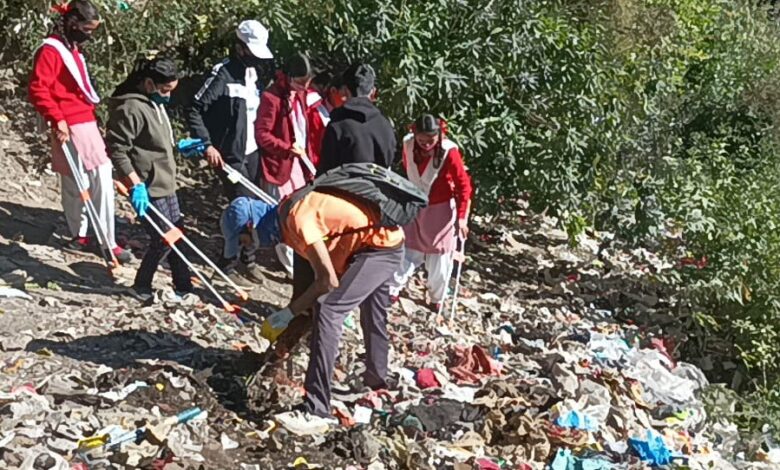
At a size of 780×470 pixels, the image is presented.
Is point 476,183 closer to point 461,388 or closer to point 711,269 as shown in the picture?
point 711,269

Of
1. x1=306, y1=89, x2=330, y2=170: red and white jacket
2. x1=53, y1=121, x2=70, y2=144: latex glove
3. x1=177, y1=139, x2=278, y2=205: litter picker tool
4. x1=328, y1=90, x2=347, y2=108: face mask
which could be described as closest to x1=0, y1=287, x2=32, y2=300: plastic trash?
x1=53, y1=121, x2=70, y2=144: latex glove

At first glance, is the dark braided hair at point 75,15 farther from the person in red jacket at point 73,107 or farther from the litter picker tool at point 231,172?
the litter picker tool at point 231,172

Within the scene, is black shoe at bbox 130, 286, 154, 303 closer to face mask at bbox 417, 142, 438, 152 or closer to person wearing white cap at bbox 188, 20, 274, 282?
person wearing white cap at bbox 188, 20, 274, 282

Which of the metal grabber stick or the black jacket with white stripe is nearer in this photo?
the metal grabber stick

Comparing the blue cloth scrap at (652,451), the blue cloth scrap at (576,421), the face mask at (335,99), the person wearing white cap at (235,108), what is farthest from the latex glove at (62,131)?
the blue cloth scrap at (652,451)

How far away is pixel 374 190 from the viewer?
19.4 ft

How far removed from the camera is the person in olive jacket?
23.2 feet

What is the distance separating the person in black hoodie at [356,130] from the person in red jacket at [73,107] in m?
1.90

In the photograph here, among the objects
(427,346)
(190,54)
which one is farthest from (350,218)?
(190,54)

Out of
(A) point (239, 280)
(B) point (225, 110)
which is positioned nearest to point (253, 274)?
(A) point (239, 280)

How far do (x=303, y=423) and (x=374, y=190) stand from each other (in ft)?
4.36

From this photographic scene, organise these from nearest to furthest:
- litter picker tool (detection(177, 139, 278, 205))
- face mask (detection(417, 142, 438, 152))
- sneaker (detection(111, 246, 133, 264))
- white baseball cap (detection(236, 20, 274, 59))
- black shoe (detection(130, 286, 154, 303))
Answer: black shoe (detection(130, 286, 154, 303)) → litter picker tool (detection(177, 139, 278, 205)) → white baseball cap (detection(236, 20, 274, 59)) → sneaker (detection(111, 246, 133, 264)) → face mask (detection(417, 142, 438, 152))

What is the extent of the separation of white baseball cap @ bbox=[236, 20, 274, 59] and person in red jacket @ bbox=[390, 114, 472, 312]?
1266 mm

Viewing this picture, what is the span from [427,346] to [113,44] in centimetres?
454
